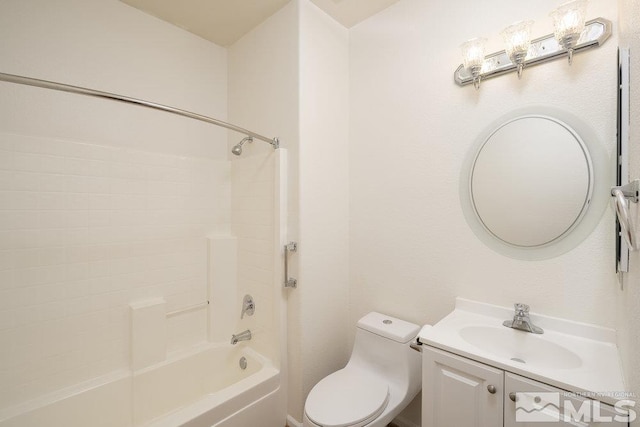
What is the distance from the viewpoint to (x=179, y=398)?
178 centimetres

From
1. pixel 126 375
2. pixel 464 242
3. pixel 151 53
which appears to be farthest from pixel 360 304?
pixel 151 53

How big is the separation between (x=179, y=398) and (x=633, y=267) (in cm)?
235

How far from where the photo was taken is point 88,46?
162cm

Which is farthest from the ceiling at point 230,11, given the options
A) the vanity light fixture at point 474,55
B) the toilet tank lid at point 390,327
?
the toilet tank lid at point 390,327

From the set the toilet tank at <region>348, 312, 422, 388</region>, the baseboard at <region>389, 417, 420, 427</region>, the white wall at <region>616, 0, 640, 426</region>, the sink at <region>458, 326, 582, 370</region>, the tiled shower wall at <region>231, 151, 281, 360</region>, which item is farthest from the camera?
the tiled shower wall at <region>231, 151, 281, 360</region>

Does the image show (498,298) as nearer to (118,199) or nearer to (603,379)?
(603,379)

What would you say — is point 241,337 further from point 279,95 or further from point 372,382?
point 279,95

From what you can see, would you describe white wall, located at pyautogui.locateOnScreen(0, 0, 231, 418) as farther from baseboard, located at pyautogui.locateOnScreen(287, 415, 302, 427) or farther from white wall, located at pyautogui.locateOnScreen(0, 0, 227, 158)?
baseboard, located at pyautogui.locateOnScreen(287, 415, 302, 427)

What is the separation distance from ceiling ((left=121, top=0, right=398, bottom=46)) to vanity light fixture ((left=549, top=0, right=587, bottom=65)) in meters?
0.95

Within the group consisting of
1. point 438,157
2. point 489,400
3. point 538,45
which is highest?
point 538,45

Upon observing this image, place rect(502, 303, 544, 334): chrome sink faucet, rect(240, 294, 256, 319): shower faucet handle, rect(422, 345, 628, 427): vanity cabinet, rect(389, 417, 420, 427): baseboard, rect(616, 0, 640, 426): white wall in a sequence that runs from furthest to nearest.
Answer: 1. rect(240, 294, 256, 319): shower faucet handle
2. rect(389, 417, 420, 427): baseboard
3. rect(502, 303, 544, 334): chrome sink faucet
4. rect(422, 345, 628, 427): vanity cabinet
5. rect(616, 0, 640, 426): white wall

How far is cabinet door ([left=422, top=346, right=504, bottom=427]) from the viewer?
3.19ft

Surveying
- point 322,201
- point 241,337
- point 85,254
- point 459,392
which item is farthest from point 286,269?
point 85,254

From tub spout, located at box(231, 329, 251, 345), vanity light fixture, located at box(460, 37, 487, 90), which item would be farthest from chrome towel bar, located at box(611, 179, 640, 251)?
tub spout, located at box(231, 329, 251, 345)
